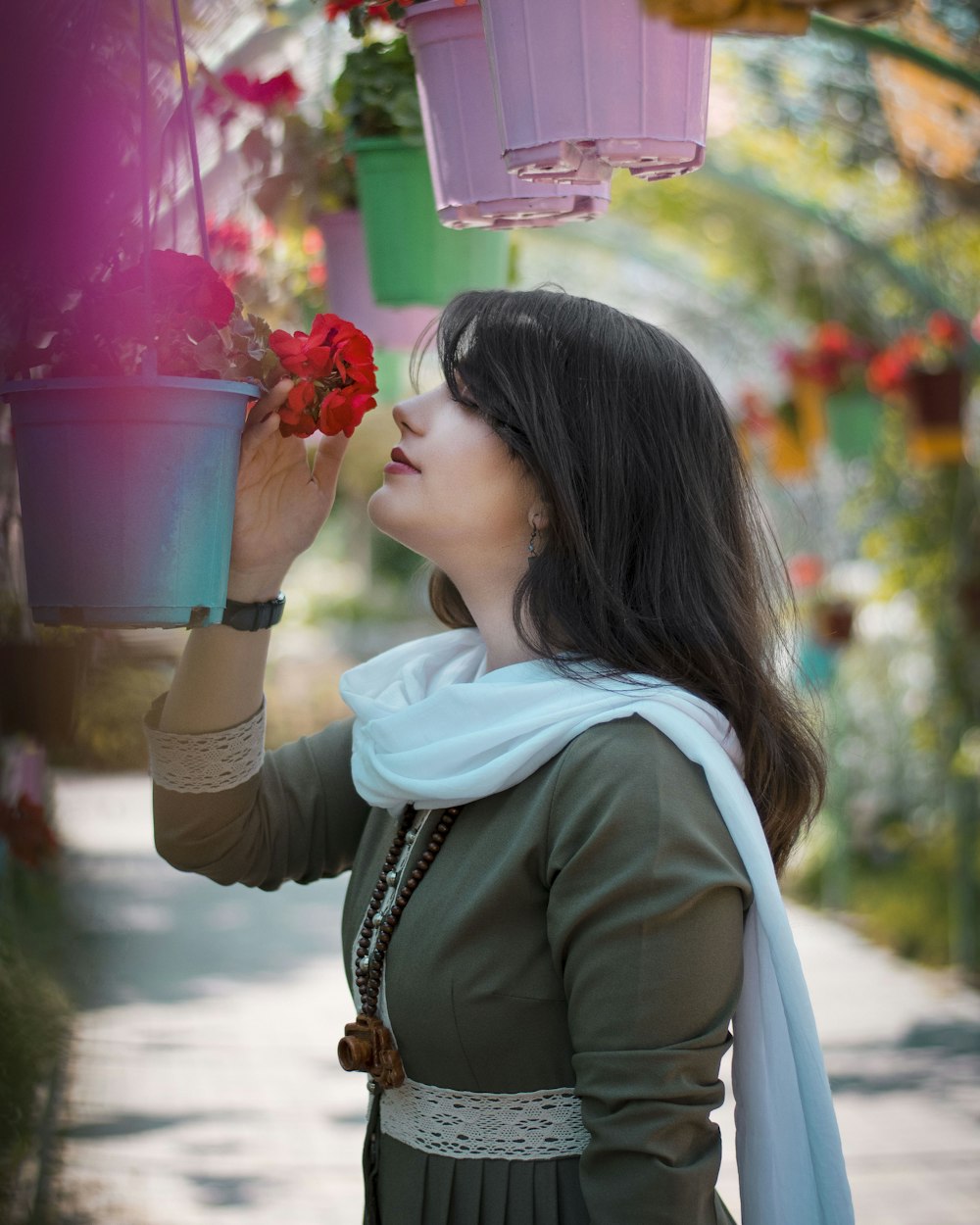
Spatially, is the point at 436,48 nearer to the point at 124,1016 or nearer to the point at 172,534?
the point at 172,534

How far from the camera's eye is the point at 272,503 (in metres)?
1.50

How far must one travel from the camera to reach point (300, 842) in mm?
1753

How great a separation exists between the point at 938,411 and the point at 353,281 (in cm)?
335

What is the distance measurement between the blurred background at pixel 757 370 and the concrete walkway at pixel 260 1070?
0.06 metres

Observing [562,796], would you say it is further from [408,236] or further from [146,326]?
[408,236]

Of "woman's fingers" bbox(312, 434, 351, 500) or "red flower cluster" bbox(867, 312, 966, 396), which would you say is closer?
"woman's fingers" bbox(312, 434, 351, 500)

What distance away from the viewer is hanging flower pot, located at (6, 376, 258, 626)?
121cm

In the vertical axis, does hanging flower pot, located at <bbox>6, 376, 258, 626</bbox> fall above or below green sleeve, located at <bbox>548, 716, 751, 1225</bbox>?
above

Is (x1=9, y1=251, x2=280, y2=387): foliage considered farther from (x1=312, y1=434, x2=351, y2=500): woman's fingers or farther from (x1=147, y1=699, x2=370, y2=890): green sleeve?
(x1=147, y1=699, x2=370, y2=890): green sleeve

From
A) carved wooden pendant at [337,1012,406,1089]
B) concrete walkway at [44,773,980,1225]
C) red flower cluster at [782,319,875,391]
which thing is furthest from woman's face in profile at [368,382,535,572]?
red flower cluster at [782,319,875,391]

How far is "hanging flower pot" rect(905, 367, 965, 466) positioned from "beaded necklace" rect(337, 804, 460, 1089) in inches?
166

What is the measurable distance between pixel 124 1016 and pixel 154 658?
1691 millimetres

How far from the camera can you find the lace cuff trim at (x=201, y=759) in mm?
1607

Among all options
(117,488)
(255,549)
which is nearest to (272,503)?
(255,549)
